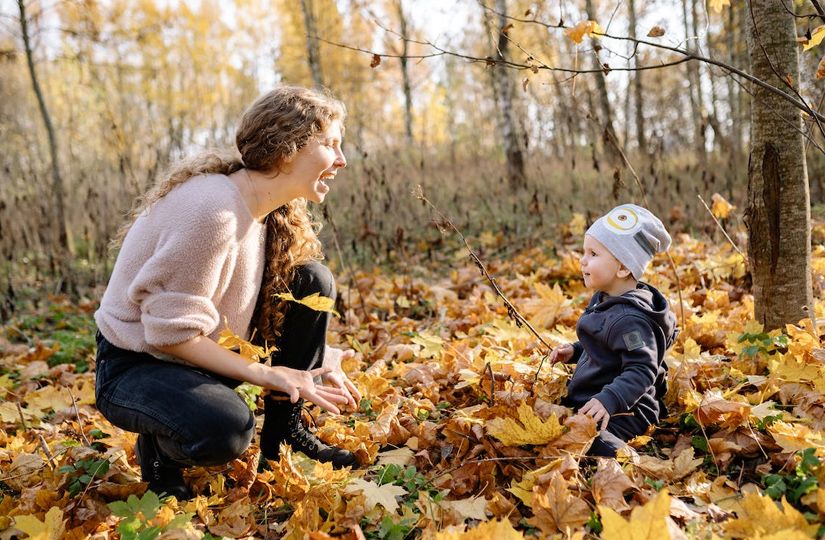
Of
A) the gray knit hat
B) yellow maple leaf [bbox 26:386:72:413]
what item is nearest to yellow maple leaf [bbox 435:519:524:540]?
the gray knit hat

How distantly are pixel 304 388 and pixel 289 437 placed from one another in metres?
0.44

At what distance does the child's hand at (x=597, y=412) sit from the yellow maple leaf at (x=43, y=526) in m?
1.51

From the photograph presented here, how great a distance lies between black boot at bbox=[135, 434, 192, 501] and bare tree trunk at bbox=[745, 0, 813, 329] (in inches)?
92.0

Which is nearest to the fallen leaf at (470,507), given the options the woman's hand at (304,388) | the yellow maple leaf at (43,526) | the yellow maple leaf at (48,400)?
the woman's hand at (304,388)

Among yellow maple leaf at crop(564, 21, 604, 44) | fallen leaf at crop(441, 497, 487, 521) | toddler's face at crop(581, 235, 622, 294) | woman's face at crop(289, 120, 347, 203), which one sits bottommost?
fallen leaf at crop(441, 497, 487, 521)

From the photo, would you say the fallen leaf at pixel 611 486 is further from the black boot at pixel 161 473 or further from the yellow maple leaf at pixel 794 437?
the black boot at pixel 161 473

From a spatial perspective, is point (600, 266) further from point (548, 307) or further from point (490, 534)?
point (548, 307)

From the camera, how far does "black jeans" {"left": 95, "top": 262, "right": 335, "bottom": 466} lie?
1.73m

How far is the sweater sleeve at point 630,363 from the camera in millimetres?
1754

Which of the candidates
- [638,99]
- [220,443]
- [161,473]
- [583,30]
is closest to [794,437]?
[583,30]

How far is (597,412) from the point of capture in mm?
1733

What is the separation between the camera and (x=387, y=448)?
220 cm

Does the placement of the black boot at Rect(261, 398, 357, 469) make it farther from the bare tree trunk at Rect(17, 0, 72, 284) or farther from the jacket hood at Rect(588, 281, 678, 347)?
the bare tree trunk at Rect(17, 0, 72, 284)

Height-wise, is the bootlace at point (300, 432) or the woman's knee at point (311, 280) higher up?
the woman's knee at point (311, 280)
